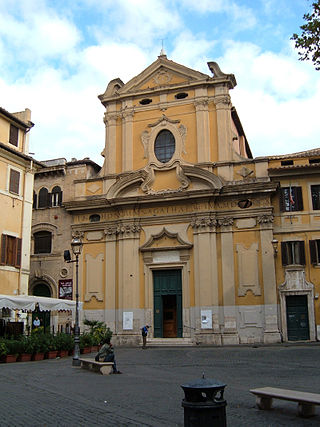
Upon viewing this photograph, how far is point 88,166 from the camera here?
35.0 m

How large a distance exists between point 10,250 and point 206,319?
11.5 meters

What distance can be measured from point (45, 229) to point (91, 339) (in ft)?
38.4

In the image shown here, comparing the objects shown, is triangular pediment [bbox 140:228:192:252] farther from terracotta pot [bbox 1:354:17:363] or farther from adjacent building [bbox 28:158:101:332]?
terracotta pot [bbox 1:354:17:363]

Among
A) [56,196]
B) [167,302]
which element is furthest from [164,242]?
[56,196]

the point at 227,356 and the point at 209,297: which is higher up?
the point at 209,297

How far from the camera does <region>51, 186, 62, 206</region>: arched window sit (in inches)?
1368

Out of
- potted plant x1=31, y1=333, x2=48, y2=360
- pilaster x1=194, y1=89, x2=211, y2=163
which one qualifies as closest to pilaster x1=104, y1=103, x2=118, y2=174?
pilaster x1=194, y1=89, x2=211, y2=163

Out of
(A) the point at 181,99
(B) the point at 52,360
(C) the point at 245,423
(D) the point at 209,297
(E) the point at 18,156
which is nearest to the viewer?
(C) the point at 245,423

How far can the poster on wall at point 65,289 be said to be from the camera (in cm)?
3262

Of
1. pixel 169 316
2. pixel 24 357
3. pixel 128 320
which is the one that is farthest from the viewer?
pixel 169 316

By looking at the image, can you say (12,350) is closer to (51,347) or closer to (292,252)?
(51,347)

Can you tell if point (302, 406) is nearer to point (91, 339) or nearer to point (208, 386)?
point (208, 386)

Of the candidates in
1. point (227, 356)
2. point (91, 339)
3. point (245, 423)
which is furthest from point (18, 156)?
point (245, 423)

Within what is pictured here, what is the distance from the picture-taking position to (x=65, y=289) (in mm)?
32781
